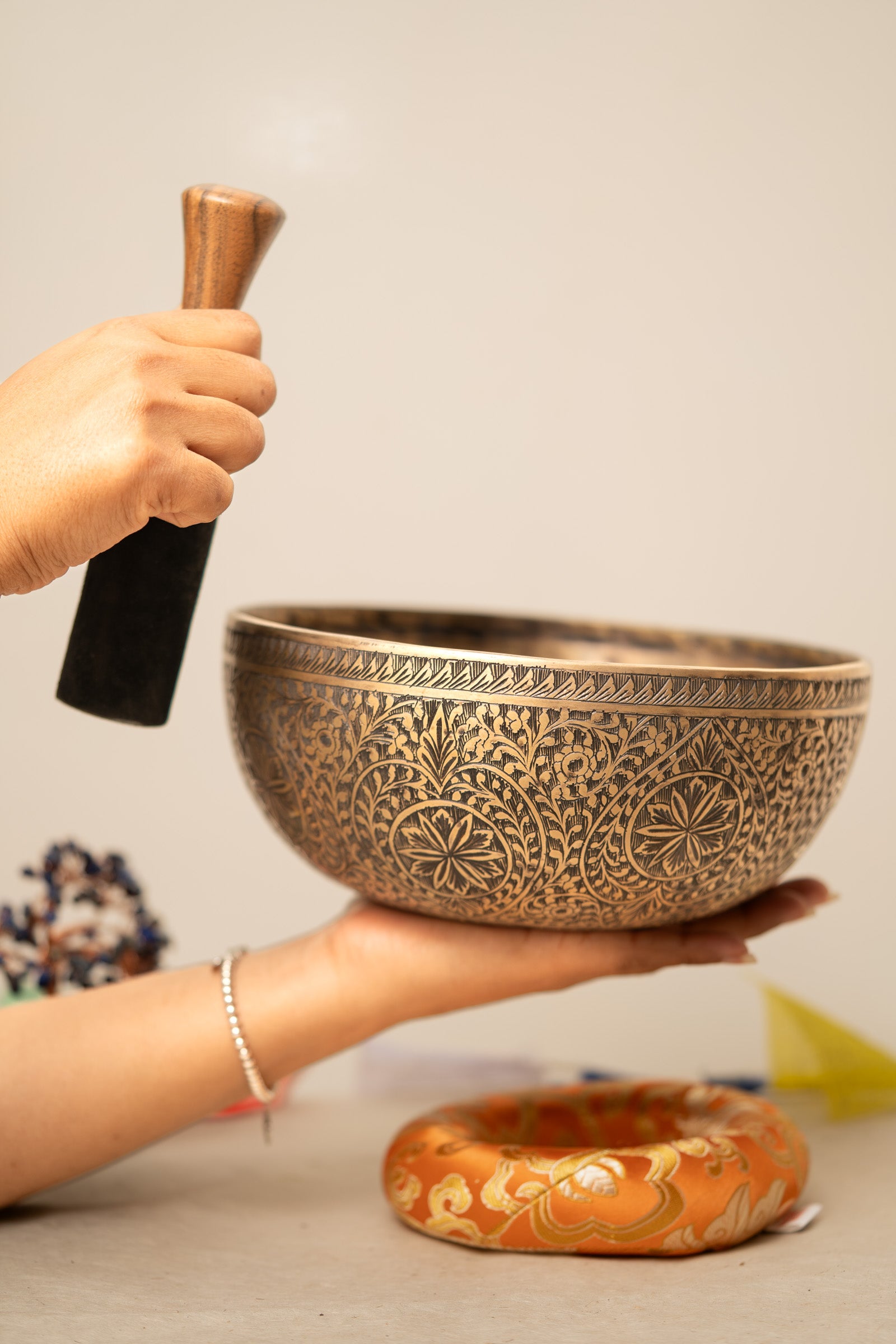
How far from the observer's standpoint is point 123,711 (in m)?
0.98

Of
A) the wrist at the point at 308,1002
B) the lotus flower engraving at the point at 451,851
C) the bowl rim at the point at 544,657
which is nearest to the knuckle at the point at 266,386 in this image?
the bowl rim at the point at 544,657

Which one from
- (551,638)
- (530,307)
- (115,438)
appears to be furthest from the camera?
(530,307)

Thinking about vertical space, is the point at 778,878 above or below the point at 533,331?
below

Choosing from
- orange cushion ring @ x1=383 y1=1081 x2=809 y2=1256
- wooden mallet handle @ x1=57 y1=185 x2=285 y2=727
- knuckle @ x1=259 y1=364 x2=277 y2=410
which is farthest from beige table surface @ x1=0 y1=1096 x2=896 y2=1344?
knuckle @ x1=259 y1=364 x2=277 y2=410

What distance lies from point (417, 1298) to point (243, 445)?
0.60m

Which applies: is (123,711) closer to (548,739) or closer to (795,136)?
(548,739)

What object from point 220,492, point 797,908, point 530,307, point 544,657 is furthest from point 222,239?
point 530,307

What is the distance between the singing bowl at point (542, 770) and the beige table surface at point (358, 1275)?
254mm

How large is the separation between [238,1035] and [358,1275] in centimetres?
22

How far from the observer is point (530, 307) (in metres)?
1.89

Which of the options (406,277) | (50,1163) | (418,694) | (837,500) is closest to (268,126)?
(406,277)

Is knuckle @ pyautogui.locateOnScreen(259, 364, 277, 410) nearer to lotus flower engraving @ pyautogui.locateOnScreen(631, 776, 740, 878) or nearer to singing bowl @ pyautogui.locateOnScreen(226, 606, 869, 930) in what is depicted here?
singing bowl @ pyautogui.locateOnScreen(226, 606, 869, 930)

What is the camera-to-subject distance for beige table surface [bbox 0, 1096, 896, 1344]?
2.64 feet

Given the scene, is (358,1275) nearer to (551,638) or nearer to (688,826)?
(688,826)
